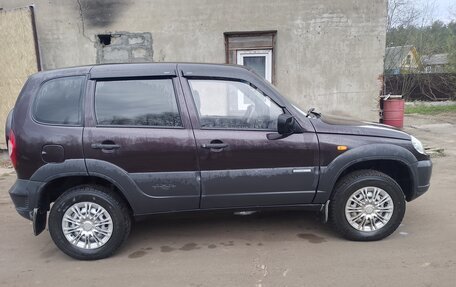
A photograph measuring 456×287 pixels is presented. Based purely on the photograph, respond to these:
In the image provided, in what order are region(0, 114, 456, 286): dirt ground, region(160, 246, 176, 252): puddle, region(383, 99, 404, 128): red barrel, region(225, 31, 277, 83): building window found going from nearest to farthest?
region(0, 114, 456, 286): dirt ground, region(160, 246, 176, 252): puddle, region(225, 31, 277, 83): building window, region(383, 99, 404, 128): red barrel

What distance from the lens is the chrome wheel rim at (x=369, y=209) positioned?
13.0 feet

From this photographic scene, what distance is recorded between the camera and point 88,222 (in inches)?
148

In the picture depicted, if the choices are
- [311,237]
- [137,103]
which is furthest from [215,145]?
[311,237]

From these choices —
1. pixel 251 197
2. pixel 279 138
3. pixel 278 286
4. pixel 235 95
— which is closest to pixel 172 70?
pixel 235 95

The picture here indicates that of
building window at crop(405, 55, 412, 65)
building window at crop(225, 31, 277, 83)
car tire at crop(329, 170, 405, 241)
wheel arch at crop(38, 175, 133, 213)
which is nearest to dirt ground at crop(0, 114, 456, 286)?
car tire at crop(329, 170, 405, 241)

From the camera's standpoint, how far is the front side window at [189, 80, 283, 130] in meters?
3.80

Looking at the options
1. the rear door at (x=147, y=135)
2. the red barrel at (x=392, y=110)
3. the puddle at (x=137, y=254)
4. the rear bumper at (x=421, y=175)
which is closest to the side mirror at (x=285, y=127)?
the rear door at (x=147, y=135)

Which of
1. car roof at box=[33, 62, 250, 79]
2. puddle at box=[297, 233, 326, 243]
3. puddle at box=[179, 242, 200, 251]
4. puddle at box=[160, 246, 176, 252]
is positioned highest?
car roof at box=[33, 62, 250, 79]

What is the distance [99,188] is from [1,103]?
597cm

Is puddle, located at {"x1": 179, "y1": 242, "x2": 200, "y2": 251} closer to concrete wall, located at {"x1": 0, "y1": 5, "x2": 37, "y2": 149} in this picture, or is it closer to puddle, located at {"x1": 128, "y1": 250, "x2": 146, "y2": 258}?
puddle, located at {"x1": 128, "y1": 250, "x2": 146, "y2": 258}

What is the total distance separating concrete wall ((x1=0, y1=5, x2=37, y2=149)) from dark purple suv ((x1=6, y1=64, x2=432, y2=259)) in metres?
4.91

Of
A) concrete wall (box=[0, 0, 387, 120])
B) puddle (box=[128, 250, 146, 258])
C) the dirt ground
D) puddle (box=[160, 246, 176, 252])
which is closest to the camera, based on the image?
the dirt ground

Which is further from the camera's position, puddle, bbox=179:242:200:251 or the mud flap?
puddle, bbox=179:242:200:251

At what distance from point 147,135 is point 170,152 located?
0.27m
